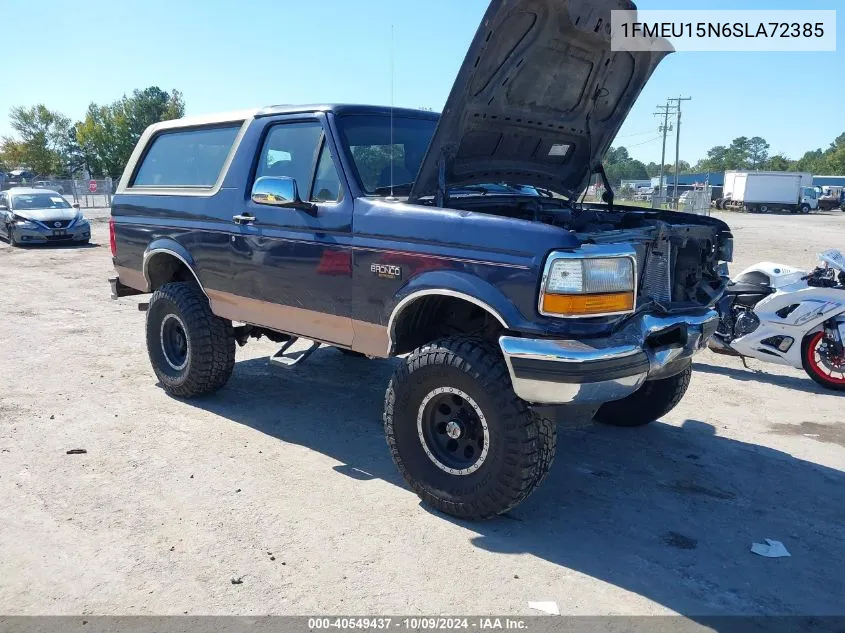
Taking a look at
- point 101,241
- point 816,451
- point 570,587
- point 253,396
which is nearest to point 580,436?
point 816,451

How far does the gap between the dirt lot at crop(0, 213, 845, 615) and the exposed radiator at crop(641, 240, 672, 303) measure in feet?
3.96

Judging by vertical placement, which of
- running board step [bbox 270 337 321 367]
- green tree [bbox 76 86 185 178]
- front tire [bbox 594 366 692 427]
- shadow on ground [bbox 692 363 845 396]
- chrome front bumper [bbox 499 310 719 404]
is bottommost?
shadow on ground [bbox 692 363 845 396]

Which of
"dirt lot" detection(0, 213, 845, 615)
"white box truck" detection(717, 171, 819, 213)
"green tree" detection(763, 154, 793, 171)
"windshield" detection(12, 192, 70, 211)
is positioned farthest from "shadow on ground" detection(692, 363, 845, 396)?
"green tree" detection(763, 154, 793, 171)

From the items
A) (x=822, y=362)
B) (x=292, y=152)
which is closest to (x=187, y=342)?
(x=292, y=152)

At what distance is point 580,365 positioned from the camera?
3.21 meters

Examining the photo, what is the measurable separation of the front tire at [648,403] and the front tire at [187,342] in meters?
3.02

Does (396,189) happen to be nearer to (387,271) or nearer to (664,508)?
(387,271)

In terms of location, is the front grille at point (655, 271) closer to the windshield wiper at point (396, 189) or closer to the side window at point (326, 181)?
the windshield wiper at point (396, 189)

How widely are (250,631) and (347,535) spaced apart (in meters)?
0.84

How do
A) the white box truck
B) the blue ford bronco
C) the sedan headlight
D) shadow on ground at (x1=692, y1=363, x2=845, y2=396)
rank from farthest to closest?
the white box truck < the sedan headlight < shadow on ground at (x1=692, y1=363, x2=845, y2=396) < the blue ford bronco

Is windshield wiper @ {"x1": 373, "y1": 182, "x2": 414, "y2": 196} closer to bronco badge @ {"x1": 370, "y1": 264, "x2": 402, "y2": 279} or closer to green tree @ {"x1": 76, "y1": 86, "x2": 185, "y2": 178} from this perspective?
bronco badge @ {"x1": 370, "y1": 264, "x2": 402, "y2": 279}

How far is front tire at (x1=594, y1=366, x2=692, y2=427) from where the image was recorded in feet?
16.2

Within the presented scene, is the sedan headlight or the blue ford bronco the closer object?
the blue ford bronco

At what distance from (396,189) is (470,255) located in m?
1.07
